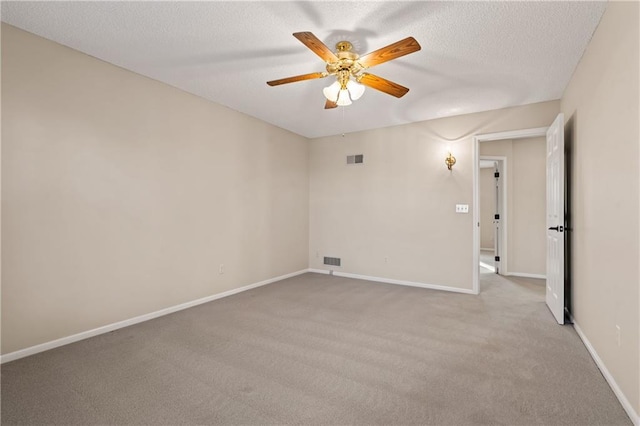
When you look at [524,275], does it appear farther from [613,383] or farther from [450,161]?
[613,383]

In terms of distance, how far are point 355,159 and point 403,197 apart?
1.13 metres

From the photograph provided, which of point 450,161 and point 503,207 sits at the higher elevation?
point 450,161

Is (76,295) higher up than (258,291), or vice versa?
(76,295)

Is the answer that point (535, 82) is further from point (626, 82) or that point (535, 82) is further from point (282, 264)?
point (282, 264)

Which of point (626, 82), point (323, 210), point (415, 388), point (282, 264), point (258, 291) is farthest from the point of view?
point (323, 210)

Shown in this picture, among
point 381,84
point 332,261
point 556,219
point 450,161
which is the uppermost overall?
point 381,84

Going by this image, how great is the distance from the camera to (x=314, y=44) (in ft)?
6.91

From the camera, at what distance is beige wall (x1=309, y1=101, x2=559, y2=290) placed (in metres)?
4.62

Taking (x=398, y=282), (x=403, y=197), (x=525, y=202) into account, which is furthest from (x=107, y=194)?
(x=525, y=202)

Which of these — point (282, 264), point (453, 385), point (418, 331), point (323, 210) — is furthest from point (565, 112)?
point (282, 264)

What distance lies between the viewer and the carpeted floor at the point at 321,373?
184 centimetres

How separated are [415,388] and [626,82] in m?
2.36

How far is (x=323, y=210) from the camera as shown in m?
5.98

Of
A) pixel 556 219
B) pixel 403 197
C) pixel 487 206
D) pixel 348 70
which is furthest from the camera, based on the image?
pixel 487 206
